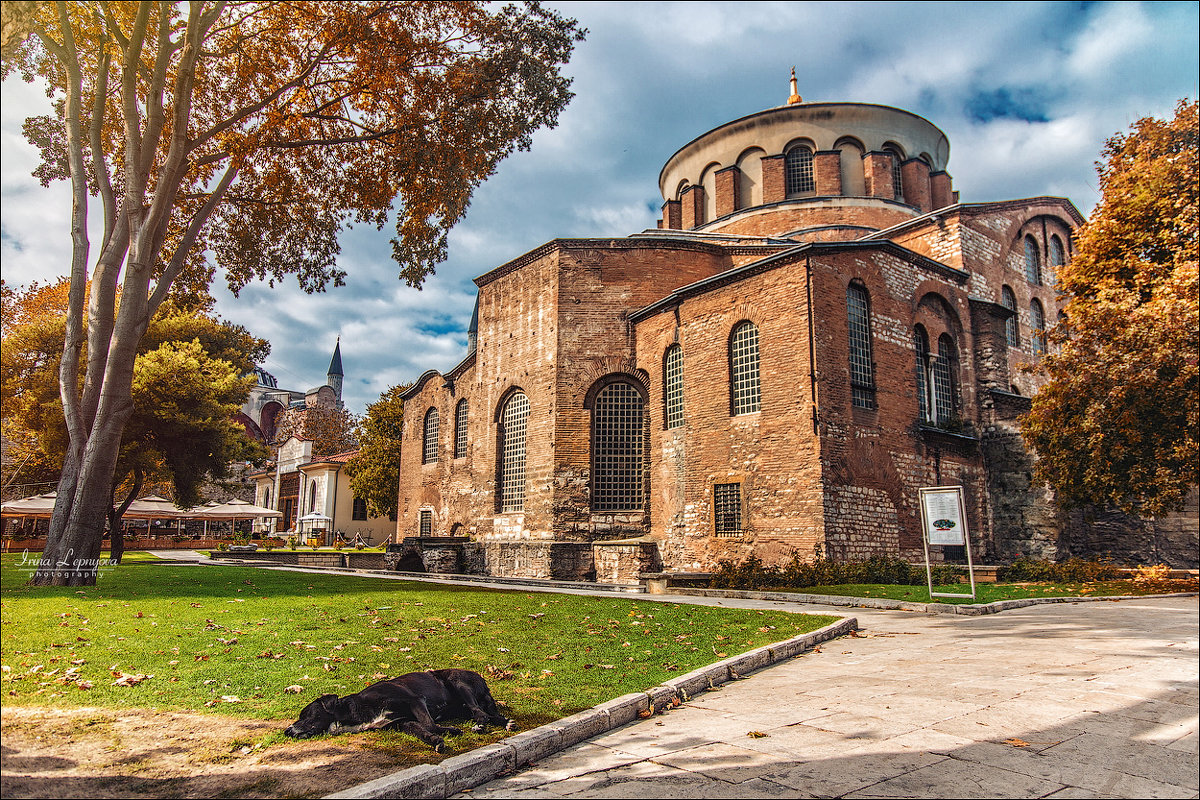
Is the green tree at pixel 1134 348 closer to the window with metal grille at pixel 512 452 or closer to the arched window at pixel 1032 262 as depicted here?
the arched window at pixel 1032 262

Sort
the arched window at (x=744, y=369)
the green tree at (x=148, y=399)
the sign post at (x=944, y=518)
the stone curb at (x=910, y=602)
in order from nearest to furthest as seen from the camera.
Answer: the green tree at (x=148, y=399) → the stone curb at (x=910, y=602) → the sign post at (x=944, y=518) → the arched window at (x=744, y=369)

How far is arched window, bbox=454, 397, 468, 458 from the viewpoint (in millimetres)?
28812

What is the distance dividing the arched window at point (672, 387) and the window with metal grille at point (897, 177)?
14.6 m

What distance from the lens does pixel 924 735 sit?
430 centimetres

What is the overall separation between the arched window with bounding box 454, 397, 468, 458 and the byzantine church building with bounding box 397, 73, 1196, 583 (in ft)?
0.29

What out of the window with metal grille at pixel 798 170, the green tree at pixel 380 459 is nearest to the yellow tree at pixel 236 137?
→ the window with metal grille at pixel 798 170

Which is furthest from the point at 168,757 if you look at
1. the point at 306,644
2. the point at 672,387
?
the point at 672,387

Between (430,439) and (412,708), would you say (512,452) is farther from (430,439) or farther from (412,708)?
(412,708)

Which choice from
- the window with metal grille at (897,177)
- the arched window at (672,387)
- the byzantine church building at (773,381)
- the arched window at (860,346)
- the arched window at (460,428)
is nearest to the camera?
the byzantine church building at (773,381)

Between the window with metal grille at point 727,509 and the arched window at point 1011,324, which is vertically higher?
the arched window at point 1011,324

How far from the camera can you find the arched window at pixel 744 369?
19.1 meters

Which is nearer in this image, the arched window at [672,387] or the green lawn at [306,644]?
the green lawn at [306,644]

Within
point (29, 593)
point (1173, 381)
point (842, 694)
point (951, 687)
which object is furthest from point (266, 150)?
point (1173, 381)

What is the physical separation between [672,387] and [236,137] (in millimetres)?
17368
